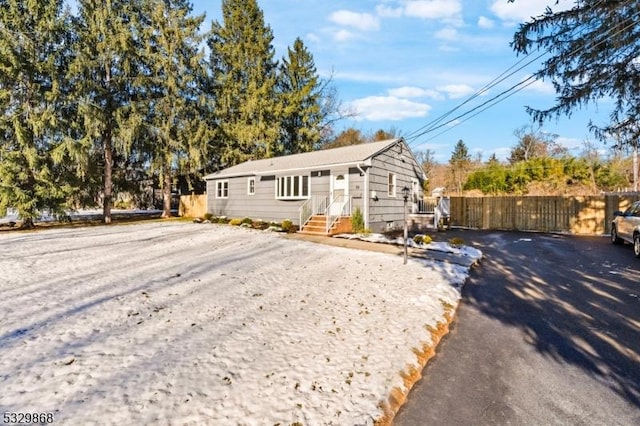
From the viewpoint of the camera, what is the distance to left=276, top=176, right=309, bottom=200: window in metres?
15.0

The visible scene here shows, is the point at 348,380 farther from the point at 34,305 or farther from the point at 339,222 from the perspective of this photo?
the point at 339,222

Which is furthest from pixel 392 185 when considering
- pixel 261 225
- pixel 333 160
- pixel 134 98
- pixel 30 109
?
pixel 30 109

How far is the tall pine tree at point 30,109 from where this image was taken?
1455 cm

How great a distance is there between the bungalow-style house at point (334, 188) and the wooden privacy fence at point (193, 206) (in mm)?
5135

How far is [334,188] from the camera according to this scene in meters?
14.1

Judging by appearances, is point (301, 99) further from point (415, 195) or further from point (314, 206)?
point (314, 206)

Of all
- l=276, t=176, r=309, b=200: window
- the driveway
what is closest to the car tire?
the driveway

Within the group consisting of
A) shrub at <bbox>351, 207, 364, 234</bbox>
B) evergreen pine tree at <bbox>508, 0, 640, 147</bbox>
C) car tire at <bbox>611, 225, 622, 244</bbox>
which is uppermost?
evergreen pine tree at <bbox>508, 0, 640, 147</bbox>

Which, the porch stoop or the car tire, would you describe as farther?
the porch stoop

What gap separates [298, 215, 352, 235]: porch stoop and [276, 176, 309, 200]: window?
1.56 m

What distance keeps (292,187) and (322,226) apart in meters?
3.11

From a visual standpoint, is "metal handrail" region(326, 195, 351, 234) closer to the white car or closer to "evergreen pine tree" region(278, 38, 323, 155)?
the white car

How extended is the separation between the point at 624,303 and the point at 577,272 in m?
2.33

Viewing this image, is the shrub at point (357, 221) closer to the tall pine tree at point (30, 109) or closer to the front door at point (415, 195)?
the front door at point (415, 195)
